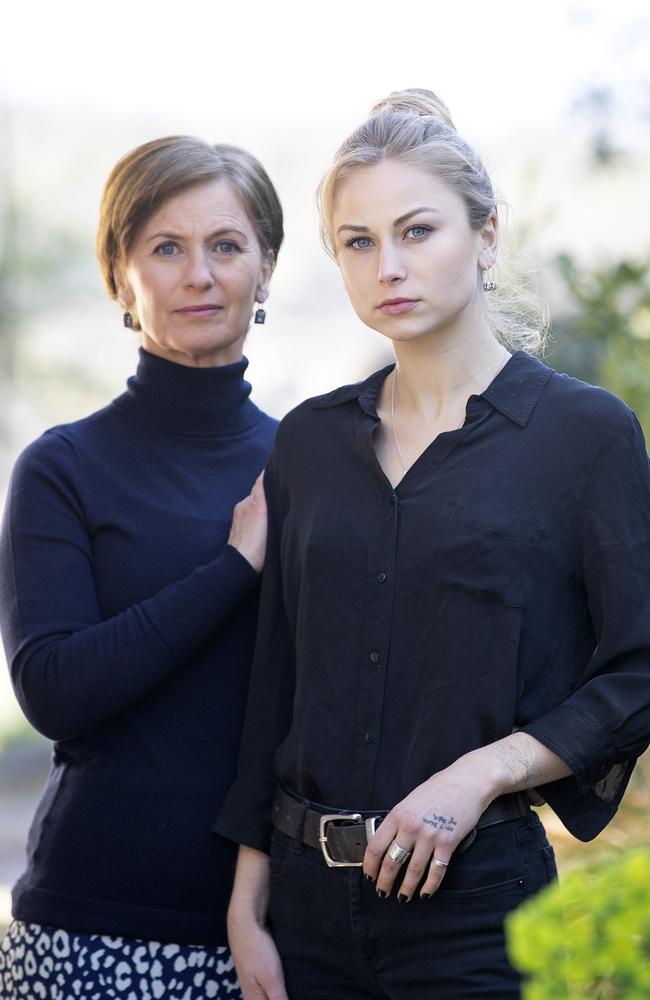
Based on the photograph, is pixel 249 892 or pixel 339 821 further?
pixel 249 892

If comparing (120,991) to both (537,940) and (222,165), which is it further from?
(222,165)

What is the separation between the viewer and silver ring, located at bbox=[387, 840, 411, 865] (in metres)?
1.55

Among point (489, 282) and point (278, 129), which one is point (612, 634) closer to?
point (489, 282)

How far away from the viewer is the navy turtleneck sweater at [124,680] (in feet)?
6.15

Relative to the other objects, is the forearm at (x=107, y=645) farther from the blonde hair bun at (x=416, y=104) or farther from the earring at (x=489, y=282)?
the blonde hair bun at (x=416, y=104)

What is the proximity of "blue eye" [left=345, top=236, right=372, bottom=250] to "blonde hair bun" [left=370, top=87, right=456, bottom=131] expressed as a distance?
19cm

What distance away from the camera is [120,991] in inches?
72.0

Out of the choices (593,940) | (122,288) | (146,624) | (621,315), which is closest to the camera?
(593,940)

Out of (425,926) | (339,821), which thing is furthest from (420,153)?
(425,926)

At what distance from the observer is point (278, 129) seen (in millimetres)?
6051

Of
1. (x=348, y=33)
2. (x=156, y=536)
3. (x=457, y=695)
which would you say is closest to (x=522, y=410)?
(x=457, y=695)

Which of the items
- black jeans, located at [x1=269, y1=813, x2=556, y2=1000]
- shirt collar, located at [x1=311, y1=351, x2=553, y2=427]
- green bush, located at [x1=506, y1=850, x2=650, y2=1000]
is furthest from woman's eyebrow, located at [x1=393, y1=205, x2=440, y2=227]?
green bush, located at [x1=506, y1=850, x2=650, y2=1000]

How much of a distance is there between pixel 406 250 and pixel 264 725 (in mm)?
681

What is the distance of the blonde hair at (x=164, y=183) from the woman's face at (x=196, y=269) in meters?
0.01
